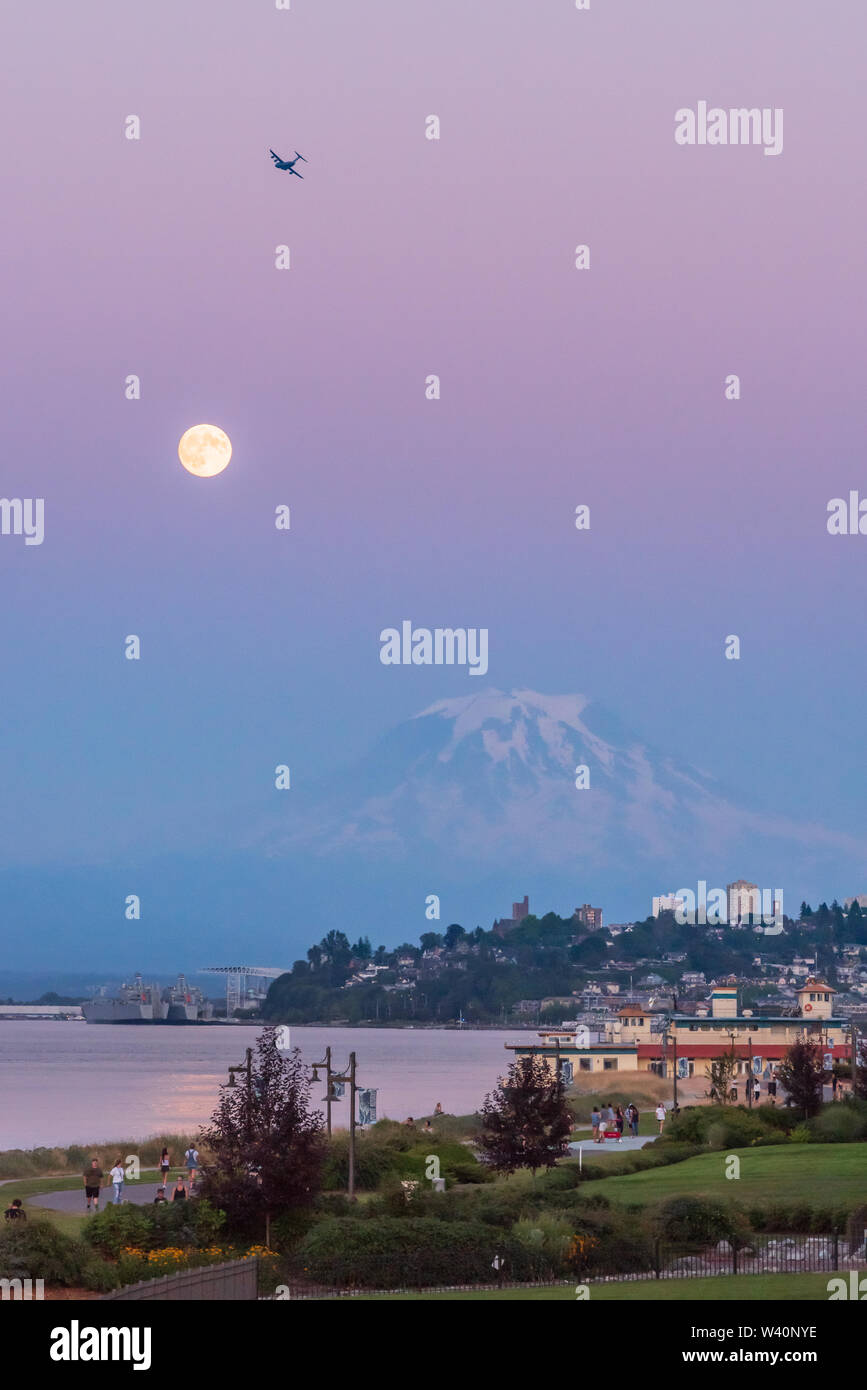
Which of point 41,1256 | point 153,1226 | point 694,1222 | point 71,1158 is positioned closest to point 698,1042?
point 71,1158

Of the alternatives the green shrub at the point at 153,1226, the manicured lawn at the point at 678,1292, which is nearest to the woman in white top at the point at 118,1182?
the green shrub at the point at 153,1226

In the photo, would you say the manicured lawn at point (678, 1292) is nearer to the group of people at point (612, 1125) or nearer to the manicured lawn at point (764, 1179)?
the manicured lawn at point (764, 1179)

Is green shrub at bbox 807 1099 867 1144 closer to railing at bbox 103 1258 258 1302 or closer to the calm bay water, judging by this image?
railing at bbox 103 1258 258 1302

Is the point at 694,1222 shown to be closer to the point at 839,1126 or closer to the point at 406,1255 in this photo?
the point at 406,1255
